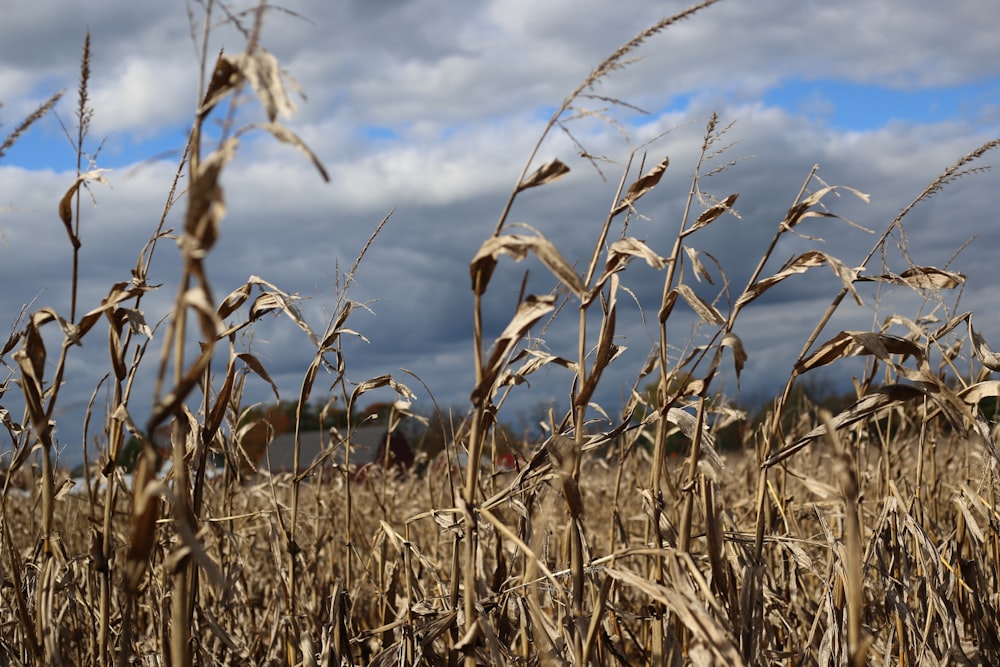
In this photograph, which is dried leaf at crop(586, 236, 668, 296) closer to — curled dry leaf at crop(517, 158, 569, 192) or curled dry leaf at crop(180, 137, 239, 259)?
curled dry leaf at crop(517, 158, 569, 192)

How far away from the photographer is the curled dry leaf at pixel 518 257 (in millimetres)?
1318

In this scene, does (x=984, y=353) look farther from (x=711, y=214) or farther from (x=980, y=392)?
(x=711, y=214)

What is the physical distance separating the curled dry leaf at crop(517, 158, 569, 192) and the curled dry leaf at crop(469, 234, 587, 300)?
127 mm

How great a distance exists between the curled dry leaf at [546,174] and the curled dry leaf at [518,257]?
0.42ft

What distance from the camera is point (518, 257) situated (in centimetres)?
134

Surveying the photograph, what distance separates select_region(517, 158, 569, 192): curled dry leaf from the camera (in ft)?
4.71

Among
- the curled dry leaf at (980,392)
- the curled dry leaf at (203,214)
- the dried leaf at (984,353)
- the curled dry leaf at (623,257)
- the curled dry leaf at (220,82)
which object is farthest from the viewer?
the dried leaf at (984,353)

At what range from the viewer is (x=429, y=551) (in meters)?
5.25

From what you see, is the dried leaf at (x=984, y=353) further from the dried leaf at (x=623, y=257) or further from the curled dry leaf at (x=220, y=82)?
the curled dry leaf at (x=220, y=82)

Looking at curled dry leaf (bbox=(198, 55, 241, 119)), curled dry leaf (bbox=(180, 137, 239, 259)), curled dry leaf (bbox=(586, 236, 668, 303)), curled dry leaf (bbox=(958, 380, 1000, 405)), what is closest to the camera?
curled dry leaf (bbox=(180, 137, 239, 259))

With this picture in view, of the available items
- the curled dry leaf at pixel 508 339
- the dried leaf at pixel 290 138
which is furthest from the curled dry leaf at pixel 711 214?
the dried leaf at pixel 290 138

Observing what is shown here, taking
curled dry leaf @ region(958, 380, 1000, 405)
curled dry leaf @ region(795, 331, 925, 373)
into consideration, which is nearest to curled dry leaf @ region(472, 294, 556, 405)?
curled dry leaf @ region(795, 331, 925, 373)

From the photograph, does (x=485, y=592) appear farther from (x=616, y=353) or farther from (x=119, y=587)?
(x=119, y=587)

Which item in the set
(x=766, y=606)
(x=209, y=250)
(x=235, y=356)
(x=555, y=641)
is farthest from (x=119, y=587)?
(x=209, y=250)
